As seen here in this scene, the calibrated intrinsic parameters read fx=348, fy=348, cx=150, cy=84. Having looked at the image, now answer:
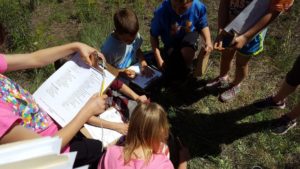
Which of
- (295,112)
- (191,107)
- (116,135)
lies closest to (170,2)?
(191,107)

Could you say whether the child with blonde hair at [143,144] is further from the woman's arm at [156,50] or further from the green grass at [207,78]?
the woman's arm at [156,50]

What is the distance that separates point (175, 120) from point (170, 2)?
1138 millimetres

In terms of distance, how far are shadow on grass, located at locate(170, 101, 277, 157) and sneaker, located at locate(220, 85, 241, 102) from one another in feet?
0.49

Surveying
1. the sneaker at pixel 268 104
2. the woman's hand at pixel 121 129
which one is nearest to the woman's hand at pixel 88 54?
the woman's hand at pixel 121 129

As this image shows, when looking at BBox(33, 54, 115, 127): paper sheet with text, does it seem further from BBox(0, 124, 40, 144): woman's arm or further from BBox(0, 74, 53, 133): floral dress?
BBox(0, 124, 40, 144): woman's arm

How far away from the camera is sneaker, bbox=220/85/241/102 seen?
3.58 metres

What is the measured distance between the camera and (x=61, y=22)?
4.56 m

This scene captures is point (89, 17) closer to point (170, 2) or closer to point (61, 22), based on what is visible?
point (61, 22)

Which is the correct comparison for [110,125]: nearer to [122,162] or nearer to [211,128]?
[122,162]

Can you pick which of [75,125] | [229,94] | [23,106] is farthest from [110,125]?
[229,94]

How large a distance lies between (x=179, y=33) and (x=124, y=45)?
0.58m

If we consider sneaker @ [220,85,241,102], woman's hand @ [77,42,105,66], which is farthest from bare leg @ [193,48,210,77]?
woman's hand @ [77,42,105,66]

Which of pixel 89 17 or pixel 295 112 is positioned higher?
pixel 89 17

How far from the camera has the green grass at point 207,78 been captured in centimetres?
318
